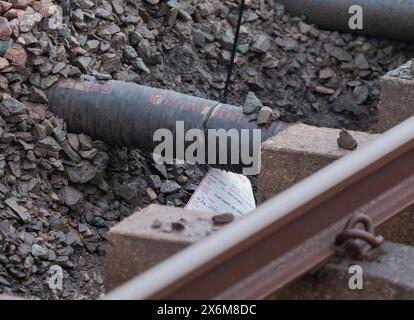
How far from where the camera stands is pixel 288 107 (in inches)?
332

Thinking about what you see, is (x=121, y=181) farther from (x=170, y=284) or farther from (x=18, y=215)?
(x=170, y=284)

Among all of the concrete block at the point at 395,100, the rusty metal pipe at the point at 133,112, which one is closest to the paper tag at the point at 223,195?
the rusty metal pipe at the point at 133,112

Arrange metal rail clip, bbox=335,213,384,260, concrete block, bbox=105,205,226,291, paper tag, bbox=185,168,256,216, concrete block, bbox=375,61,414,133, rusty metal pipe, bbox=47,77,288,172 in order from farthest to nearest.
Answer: rusty metal pipe, bbox=47,77,288,172, paper tag, bbox=185,168,256,216, concrete block, bbox=375,61,414,133, concrete block, bbox=105,205,226,291, metal rail clip, bbox=335,213,384,260

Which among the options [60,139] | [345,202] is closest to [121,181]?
[60,139]

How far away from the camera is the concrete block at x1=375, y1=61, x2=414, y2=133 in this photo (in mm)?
4379

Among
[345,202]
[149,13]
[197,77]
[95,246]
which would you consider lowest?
[95,246]

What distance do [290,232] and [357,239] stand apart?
0.26 m

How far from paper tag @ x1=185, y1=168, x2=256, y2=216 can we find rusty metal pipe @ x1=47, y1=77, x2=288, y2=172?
0.13 metres

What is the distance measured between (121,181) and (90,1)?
57.8 inches

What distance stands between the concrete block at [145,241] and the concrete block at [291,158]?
71 cm

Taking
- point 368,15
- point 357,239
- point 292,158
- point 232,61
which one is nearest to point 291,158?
point 292,158

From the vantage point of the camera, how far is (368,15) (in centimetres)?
895

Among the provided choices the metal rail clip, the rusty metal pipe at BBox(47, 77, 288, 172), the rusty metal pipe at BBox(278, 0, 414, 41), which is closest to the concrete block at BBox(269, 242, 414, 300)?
the metal rail clip

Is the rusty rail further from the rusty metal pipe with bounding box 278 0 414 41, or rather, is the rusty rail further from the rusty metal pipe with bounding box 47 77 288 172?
the rusty metal pipe with bounding box 278 0 414 41
